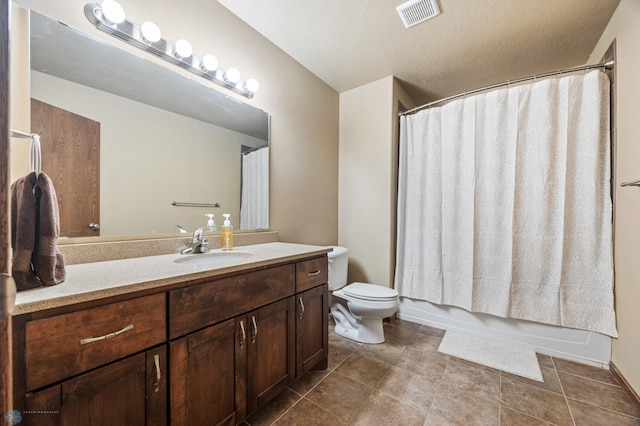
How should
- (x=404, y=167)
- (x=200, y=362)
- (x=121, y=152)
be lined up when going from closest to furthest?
1. (x=200, y=362)
2. (x=121, y=152)
3. (x=404, y=167)

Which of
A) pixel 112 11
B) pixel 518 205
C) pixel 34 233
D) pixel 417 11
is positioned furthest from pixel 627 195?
pixel 112 11

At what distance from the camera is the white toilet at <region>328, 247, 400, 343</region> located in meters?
1.95

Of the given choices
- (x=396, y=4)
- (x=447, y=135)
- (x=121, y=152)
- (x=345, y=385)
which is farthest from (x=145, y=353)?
(x=447, y=135)

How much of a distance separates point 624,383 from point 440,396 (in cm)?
107

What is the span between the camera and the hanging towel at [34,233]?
0.74m

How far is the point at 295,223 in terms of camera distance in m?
2.21

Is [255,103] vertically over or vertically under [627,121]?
over

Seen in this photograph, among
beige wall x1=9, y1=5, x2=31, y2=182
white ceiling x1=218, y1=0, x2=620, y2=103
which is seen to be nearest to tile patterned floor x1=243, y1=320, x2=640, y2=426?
beige wall x1=9, y1=5, x2=31, y2=182

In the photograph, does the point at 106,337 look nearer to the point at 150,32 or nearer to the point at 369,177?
the point at 150,32

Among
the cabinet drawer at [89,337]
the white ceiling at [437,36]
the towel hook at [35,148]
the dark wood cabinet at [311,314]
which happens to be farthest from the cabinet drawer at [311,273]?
the white ceiling at [437,36]

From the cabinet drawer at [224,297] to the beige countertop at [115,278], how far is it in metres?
0.05

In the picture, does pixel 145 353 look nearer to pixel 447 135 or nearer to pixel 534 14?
pixel 447 135

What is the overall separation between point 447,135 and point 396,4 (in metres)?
1.07

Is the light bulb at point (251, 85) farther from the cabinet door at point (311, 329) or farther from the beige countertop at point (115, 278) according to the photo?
the cabinet door at point (311, 329)
